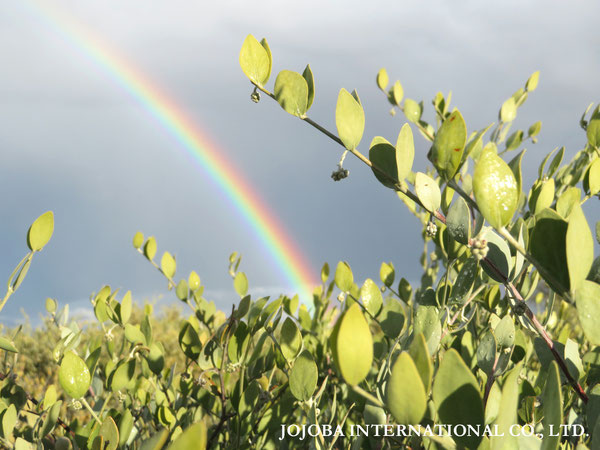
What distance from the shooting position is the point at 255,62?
34.6 inches

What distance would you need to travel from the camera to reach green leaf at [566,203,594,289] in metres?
0.53

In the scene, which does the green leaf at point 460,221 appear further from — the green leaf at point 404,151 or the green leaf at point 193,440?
the green leaf at point 193,440

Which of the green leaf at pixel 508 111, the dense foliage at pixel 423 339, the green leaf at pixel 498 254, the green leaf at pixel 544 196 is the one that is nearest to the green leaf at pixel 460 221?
the dense foliage at pixel 423 339

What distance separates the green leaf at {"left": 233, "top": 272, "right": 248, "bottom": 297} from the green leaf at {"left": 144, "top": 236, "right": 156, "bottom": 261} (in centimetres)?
43

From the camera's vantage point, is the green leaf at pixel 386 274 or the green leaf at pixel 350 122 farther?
the green leaf at pixel 386 274

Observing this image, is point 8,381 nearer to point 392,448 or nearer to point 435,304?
point 392,448

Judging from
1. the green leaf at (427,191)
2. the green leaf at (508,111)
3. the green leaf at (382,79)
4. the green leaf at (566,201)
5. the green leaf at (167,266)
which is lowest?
the green leaf at (427,191)

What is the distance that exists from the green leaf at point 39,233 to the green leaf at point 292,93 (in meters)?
0.56

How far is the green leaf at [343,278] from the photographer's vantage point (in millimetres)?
→ 1410

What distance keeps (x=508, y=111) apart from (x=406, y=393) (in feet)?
5.84

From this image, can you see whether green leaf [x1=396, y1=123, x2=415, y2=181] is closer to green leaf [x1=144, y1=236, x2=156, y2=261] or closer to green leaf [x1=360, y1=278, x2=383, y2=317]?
green leaf [x1=360, y1=278, x2=383, y2=317]

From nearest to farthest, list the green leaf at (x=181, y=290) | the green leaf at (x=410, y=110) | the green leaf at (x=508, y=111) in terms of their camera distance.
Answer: the green leaf at (x=181, y=290)
the green leaf at (x=508, y=111)
the green leaf at (x=410, y=110)

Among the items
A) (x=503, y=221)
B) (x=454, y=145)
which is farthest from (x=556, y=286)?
(x=454, y=145)

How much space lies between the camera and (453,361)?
0.49 metres
